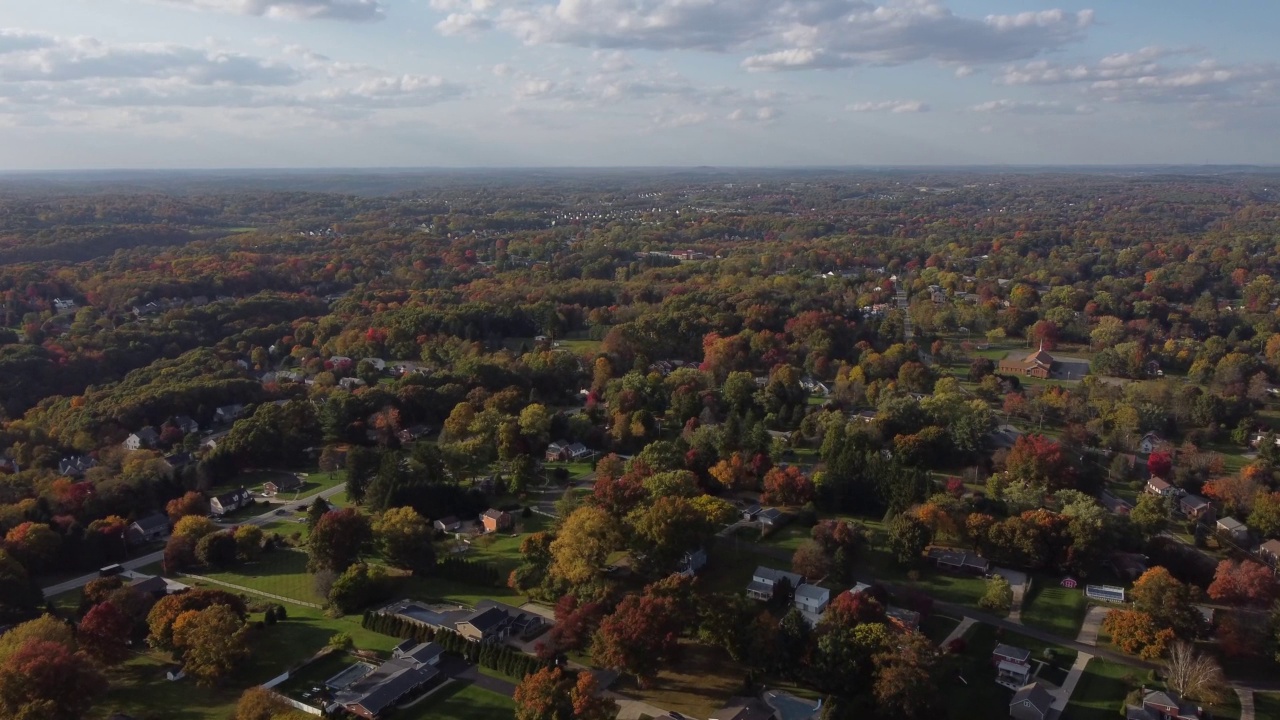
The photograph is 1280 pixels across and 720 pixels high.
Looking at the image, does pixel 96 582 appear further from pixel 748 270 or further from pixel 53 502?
pixel 748 270

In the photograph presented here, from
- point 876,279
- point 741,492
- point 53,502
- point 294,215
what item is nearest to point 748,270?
point 876,279

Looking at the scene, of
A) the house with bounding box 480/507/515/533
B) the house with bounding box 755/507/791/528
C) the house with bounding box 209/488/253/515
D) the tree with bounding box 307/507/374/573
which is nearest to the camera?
the tree with bounding box 307/507/374/573

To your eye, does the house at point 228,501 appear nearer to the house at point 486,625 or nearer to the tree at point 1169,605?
the house at point 486,625

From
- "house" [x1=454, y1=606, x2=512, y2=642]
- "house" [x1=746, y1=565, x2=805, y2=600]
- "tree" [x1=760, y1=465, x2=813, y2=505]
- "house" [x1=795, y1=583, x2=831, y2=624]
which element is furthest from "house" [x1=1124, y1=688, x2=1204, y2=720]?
"house" [x1=454, y1=606, x2=512, y2=642]

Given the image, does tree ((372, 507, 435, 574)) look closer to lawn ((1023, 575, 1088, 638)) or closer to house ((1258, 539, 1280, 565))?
lawn ((1023, 575, 1088, 638))

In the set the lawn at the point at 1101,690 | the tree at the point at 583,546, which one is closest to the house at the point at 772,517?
the tree at the point at 583,546

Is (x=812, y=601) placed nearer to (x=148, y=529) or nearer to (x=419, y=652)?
(x=419, y=652)

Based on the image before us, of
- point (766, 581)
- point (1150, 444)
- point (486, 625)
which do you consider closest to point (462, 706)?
point (486, 625)
